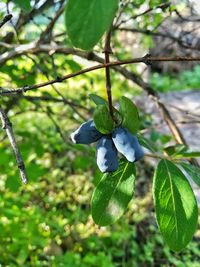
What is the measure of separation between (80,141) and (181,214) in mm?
208

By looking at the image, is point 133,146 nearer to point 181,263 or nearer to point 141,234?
point 181,263

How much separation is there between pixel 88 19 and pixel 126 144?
0.27 m

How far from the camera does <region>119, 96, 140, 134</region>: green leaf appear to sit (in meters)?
0.72

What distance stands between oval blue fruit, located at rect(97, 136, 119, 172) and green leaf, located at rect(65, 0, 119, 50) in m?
0.26

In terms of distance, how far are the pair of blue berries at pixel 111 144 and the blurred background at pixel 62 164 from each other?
1.78 feet

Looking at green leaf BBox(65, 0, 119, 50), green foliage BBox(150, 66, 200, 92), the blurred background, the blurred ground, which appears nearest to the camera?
green leaf BBox(65, 0, 119, 50)

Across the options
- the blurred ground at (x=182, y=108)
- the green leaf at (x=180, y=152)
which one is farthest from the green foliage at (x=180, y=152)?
the blurred ground at (x=182, y=108)

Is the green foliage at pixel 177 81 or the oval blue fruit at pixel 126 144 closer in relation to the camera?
the oval blue fruit at pixel 126 144

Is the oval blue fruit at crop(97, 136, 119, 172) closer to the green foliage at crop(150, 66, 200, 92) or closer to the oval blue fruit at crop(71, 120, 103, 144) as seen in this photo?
the oval blue fruit at crop(71, 120, 103, 144)

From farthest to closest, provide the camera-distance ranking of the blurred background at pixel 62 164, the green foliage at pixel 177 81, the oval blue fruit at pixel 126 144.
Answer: the green foliage at pixel 177 81
the blurred background at pixel 62 164
the oval blue fruit at pixel 126 144

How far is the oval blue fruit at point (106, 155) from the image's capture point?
69 cm

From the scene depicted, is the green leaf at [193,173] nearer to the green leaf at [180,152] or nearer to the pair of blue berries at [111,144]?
the green leaf at [180,152]

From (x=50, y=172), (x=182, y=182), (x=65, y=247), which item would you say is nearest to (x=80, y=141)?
(x=182, y=182)

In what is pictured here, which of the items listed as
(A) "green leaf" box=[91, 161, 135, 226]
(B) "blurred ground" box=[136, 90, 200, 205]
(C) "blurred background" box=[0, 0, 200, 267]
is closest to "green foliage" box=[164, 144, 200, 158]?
(A) "green leaf" box=[91, 161, 135, 226]
